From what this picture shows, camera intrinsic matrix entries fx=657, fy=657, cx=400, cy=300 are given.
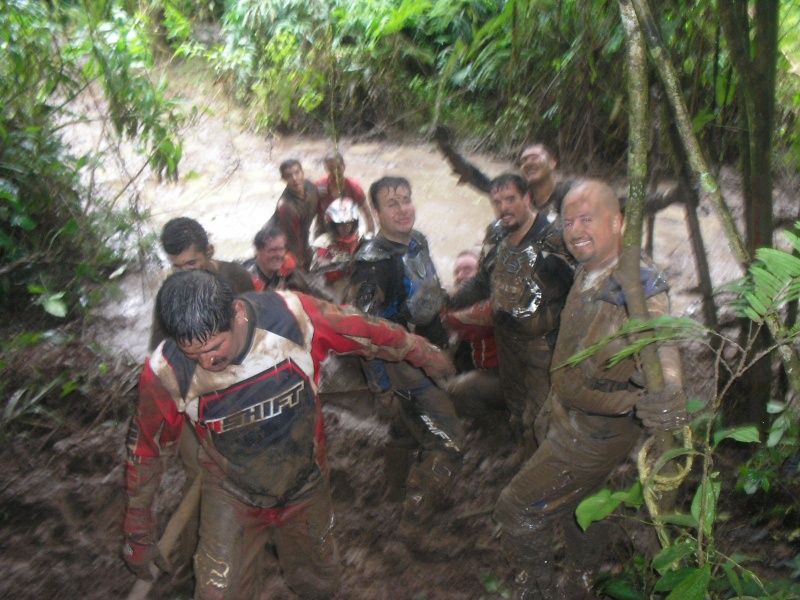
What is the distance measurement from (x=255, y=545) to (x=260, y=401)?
76 centimetres

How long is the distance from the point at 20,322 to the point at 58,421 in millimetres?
1553

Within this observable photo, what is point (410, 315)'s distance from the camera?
379cm

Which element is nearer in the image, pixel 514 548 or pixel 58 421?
pixel 514 548

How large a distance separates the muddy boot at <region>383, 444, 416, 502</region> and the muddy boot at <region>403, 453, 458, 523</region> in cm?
16

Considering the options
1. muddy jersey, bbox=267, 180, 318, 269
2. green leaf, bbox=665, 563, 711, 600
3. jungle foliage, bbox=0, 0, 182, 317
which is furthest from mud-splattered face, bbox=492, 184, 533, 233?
jungle foliage, bbox=0, 0, 182, 317

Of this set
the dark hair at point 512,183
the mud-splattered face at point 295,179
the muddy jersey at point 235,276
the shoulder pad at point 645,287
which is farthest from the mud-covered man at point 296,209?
the shoulder pad at point 645,287

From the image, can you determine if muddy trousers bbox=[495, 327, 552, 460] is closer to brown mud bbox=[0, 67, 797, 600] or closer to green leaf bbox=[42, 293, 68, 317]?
brown mud bbox=[0, 67, 797, 600]

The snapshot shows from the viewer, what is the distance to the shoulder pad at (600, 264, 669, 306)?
7.91 feet

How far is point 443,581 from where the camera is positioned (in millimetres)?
3545

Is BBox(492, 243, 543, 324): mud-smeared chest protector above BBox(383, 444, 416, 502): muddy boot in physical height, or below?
above

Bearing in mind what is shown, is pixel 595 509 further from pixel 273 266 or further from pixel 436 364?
pixel 273 266

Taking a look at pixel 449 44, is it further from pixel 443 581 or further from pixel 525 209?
pixel 443 581

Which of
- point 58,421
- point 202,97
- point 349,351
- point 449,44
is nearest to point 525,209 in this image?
point 349,351

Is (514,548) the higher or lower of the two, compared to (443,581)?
higher
